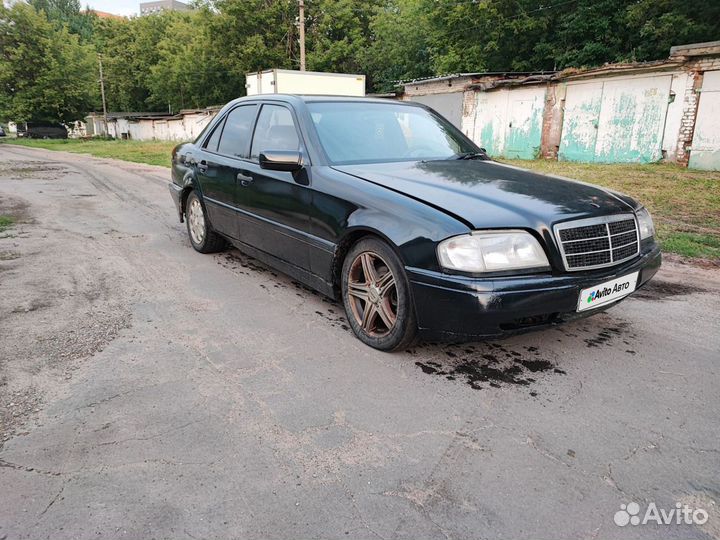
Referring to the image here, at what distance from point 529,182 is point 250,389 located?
2278mm

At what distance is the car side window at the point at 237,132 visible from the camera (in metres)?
4.82

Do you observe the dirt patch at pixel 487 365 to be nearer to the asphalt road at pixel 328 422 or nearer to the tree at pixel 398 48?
the asphalt road at pixel 328 422

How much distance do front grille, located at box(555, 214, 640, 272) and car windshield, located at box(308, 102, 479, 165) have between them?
1.47 metres

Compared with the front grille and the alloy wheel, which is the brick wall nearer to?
the front grille

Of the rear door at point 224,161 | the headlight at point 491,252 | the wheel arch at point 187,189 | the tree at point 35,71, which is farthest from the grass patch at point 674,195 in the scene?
the tree at point 35,71

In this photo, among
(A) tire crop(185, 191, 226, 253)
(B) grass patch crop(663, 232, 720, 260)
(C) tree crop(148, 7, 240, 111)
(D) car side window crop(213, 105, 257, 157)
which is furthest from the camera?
(C) tree crop(148, 7, 240, 111)

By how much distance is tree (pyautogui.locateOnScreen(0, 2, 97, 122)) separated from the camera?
5100cm

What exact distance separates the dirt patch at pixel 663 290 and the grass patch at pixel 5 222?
773 cm

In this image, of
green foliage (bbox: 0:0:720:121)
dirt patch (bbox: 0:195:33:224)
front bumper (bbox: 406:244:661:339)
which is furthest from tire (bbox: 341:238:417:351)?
green foliage (bbox: 0:0:720:121)

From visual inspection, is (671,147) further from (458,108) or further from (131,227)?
(131,227)

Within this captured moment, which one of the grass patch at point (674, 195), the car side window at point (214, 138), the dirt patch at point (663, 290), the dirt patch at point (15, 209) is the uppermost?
the car side window at point (214, 138)

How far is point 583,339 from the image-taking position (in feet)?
11.6

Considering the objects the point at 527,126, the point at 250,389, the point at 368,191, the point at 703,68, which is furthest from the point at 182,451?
the point at 527,126

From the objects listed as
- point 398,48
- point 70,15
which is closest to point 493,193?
point 398,48
